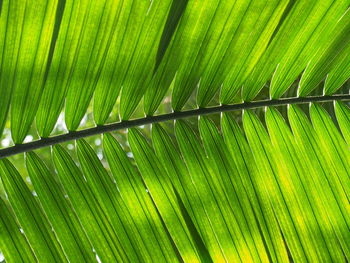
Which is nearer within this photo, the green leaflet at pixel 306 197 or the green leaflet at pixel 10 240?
the green leaflet at pixel 10 240

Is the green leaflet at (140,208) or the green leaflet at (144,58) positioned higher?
the green leaflet at (144,58)

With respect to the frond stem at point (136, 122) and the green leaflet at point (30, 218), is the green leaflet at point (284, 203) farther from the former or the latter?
the green leaflet at point (30, 218)

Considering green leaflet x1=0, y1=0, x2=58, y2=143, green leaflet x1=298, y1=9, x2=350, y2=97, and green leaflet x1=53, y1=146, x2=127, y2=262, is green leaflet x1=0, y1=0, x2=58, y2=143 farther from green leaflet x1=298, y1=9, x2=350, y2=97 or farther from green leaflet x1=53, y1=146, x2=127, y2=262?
green leaflet x1=298, y1=9, x2=350, y2=97

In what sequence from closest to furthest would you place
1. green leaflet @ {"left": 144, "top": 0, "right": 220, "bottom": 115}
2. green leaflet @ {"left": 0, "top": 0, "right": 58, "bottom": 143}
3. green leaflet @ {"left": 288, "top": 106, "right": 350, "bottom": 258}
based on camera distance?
green leaflet @ {"left": 0, "top": 0, "right": 58, "bottom": 143}, green leaflet @ {"left": 144, "top": 0, "right": 220, "bottom": 115}, green leaflet @ {"left": 288, "top": 106, "right": 350, "bottom": 258}

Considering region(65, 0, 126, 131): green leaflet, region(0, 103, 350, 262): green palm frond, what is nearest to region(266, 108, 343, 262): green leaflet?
region(0, 103, 350, 262): green palm frond

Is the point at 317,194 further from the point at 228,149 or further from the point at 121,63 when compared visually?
the point at 121,63

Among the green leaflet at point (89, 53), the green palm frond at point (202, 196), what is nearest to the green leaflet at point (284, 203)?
the green palm frond at point (202, 196)
